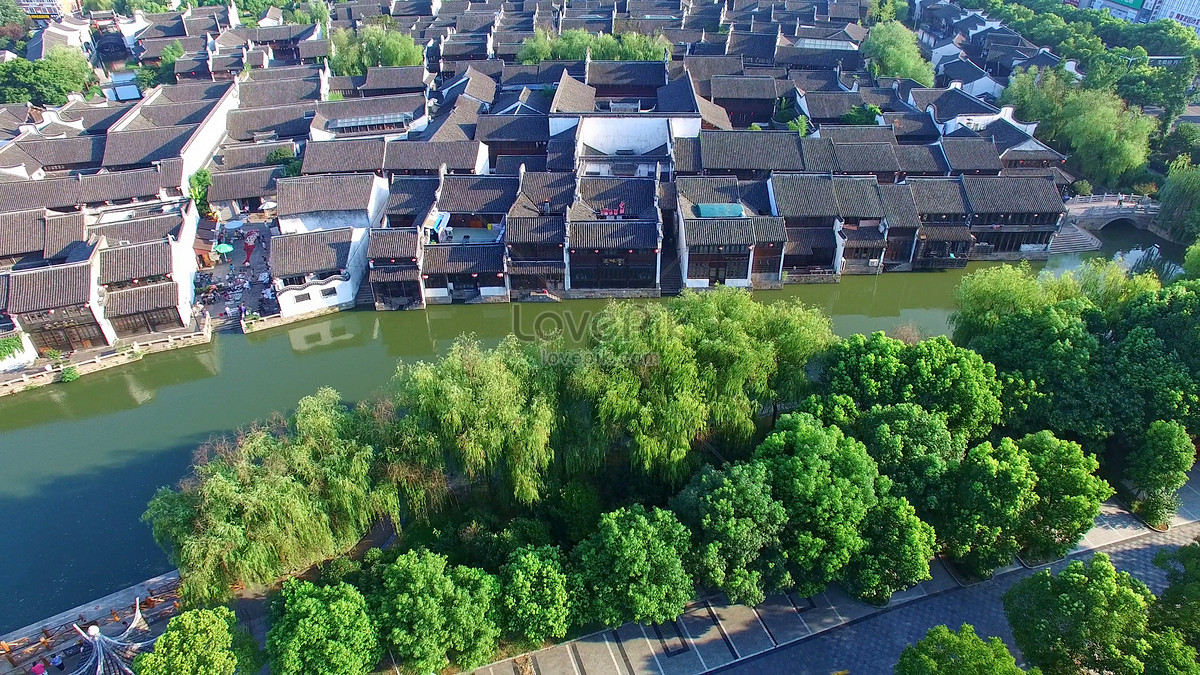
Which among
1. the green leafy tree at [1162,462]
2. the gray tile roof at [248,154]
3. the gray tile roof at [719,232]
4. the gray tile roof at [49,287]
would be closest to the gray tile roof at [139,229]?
the gray tile roof at [49,287]

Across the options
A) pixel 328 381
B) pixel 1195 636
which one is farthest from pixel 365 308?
pixel 1195 636

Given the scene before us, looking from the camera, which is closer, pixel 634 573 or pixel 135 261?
pixel 634 573

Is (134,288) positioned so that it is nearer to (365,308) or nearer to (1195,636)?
(365,308)

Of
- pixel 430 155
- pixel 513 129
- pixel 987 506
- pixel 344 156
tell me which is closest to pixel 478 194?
pixel 430 155

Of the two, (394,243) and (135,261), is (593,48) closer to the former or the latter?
(394,243)

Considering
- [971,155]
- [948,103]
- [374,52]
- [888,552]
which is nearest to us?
Answer: [888,552]

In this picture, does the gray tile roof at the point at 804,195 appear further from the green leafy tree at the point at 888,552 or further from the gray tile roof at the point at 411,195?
the green leafy tree at the point at 888,552
